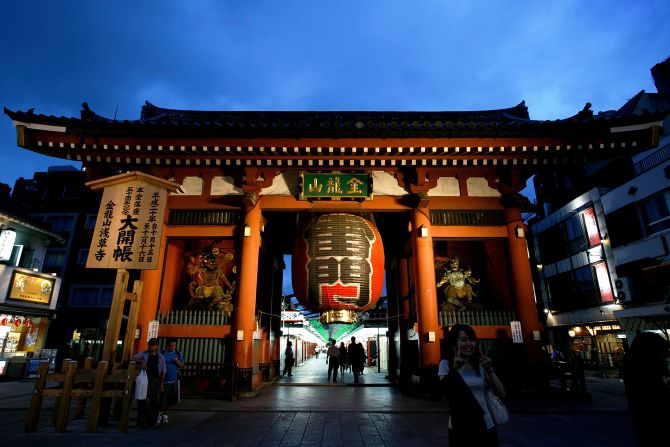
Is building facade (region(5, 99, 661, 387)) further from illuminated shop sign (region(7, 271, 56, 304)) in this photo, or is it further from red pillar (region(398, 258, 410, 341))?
illuminated shop sign (region(7, 271, 56, 304))

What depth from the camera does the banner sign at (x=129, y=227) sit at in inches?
275

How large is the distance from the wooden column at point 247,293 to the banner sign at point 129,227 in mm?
2597

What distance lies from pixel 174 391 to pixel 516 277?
8.73m

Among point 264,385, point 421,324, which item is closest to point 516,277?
point 421,324

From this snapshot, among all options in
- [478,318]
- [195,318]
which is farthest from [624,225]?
[195,318]

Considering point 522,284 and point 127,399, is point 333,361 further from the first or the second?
point 127,399

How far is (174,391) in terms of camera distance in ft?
21.8

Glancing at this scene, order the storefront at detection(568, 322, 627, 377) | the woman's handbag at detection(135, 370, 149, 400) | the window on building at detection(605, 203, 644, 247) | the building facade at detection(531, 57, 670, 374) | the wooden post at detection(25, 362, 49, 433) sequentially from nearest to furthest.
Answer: the wooden post at detection(25, 362, 49, 433), the woman's handbag at detection(135, 370, 149, 400), the building facade at detection(531, 57, 670, 374), the window on building at detection(605, 203, 644, 247), the storefront at detection(568, 322, 627, 377)

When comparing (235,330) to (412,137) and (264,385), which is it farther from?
(412,137)

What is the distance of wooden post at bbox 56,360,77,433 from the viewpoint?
5520 mm

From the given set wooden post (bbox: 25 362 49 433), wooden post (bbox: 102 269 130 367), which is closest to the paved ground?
wooden post (bbox: 25 362 49 433)

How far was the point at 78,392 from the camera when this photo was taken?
19.0 ft

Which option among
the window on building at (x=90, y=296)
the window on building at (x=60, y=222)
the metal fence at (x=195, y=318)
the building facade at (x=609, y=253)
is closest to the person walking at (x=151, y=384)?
the metal fence at (x=195, y=318)

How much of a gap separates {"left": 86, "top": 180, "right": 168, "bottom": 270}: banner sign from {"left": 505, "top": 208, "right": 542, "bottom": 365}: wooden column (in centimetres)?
893
